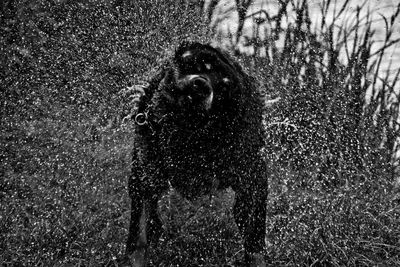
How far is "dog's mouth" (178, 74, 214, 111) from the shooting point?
233cm

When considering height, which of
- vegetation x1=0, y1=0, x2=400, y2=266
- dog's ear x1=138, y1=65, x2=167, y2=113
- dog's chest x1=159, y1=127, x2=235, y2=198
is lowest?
vegetation x1=0, y1=0, x2=400, y2=266

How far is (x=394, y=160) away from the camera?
336 cm

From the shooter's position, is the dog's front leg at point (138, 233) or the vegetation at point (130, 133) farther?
the vegetation at point (130, 133)

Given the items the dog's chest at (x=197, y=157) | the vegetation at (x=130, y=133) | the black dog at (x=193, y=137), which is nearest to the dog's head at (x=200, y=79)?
the black dog at (x=193, y=137)

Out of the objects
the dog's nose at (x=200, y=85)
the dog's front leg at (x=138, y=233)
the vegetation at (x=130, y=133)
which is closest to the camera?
the dog's nose at (x=200, y=85)

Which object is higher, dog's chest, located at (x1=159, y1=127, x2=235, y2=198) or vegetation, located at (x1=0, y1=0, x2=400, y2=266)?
dog's chest, located at (x1=159, y1=127, x2=235, y2=198)

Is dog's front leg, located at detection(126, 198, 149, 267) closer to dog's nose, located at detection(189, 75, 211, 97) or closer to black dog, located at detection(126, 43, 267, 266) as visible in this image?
black dog, located at detection(126, 43, 267, 266)

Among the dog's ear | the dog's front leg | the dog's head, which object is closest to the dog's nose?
the dog's head

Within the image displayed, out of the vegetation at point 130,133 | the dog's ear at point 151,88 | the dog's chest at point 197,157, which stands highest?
the dog's ear at point 151,88

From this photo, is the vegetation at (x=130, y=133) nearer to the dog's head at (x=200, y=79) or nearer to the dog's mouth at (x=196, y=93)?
the dog's head at (x=200, y=79)

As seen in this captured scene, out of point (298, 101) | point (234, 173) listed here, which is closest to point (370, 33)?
point (298, 101)

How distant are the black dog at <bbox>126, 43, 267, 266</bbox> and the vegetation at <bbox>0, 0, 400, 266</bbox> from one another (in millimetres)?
416

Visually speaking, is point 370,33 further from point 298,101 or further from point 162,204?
point 162,204

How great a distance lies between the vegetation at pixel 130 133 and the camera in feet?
9.17
